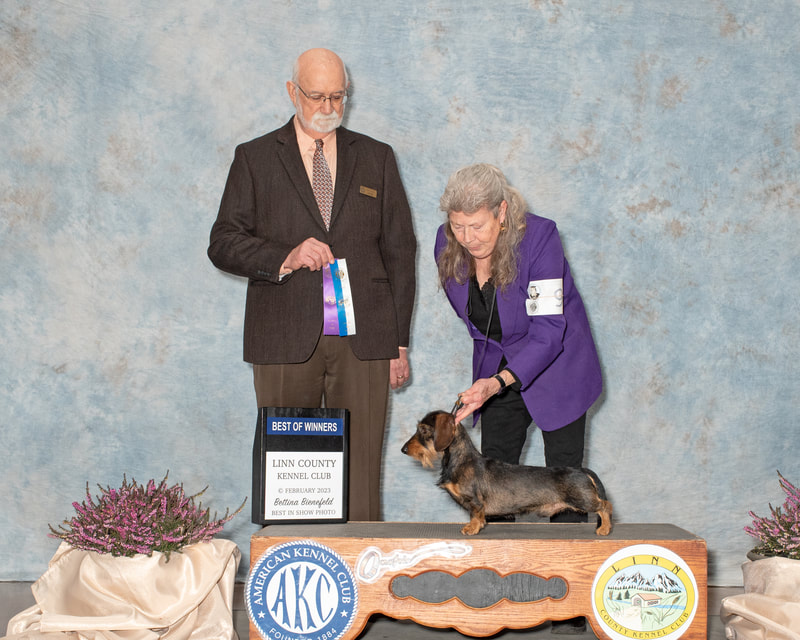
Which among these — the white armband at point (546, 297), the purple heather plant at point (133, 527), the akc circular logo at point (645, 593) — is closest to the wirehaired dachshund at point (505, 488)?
the akc circular logo at point (645, 593)

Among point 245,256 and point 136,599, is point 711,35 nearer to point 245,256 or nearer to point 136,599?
point 245,256

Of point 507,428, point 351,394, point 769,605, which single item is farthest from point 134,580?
point 769,605

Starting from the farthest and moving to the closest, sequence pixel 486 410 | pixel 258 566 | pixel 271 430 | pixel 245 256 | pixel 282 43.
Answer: pixel 282 43
pixel 486 410
pixel 245 256
pixel 271 430
pixel 258 566

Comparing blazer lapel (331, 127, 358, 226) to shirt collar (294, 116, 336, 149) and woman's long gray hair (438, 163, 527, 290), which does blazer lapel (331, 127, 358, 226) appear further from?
woman's long gray hair (438, 163, 527, 290)

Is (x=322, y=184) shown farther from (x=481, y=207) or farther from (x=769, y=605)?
(x=769, y=605)

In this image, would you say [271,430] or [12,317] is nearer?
[271,430]

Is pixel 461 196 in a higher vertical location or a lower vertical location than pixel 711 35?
lower

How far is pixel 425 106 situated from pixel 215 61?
0.85m

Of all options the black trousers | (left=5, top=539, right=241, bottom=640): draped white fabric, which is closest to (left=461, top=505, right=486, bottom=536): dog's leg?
the black trousers

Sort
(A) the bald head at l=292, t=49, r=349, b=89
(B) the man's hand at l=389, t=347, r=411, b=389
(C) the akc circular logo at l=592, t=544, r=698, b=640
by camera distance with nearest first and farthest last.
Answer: (C) the akc circular logo at l=592, t=544, r=698, b=640, (A) the bald head at l=292, t=49, r=349, b=89, (B) the man's hand at l=389, t=347, r=411, b=389

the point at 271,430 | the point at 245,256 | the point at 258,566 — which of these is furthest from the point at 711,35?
the point at 258,566

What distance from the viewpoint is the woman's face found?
7.54 ft

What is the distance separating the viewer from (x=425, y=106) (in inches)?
131

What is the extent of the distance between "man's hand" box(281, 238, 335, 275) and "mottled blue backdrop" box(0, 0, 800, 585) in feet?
3.41
